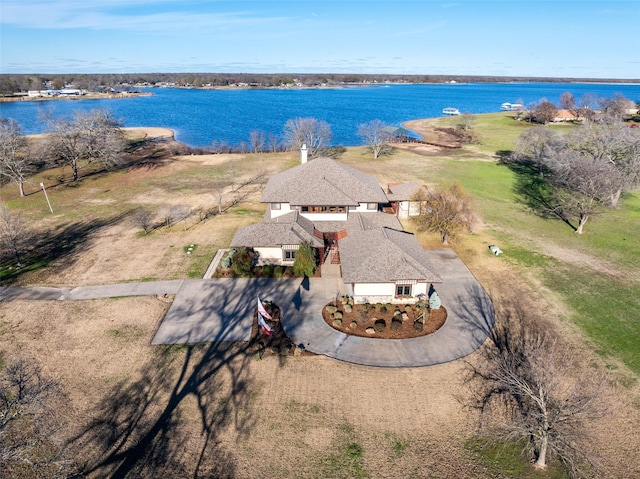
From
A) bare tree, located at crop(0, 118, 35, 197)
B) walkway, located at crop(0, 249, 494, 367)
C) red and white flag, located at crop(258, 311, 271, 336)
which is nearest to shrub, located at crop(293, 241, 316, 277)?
walkway, located at crop(0, 249, 494, 367)

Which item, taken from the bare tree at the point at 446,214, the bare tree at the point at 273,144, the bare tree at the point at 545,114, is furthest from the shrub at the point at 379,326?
the bare tree at the point at 545,114

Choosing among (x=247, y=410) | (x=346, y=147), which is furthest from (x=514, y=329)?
(x=346, y=147)

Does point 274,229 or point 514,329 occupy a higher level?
point 274,229

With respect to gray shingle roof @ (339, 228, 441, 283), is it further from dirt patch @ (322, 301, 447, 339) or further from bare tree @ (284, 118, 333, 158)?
bare tree @ (284, 118, 333, 158)

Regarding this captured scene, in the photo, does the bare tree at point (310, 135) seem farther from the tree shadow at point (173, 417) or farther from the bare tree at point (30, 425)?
the bare tree at point (30, 425)

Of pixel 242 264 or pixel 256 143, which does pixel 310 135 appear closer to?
pixel 256 143

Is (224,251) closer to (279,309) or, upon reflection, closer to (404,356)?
(279,309)
